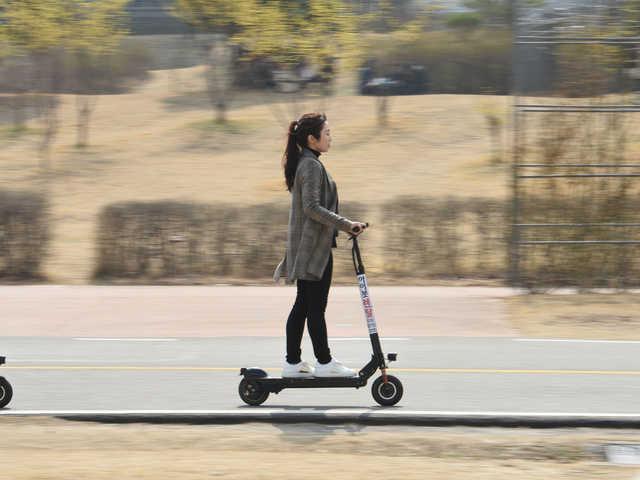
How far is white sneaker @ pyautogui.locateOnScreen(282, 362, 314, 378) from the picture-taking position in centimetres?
743

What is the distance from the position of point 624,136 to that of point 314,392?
6.88m

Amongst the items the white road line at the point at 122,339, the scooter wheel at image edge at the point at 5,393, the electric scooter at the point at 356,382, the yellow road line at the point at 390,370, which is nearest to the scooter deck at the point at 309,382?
the electric scooter at the point at 356,382

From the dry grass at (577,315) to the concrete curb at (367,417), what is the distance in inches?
146

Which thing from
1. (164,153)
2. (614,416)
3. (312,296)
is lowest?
(164,153)

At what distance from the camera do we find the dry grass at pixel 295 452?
18.5 feet

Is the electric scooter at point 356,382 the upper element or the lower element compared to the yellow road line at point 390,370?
upper

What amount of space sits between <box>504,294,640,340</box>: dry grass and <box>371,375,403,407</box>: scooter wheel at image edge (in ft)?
12.0

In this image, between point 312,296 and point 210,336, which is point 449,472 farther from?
point 210,336

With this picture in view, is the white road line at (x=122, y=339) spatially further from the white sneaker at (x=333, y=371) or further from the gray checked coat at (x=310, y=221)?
the gray checked coat at (x=310, y=221)

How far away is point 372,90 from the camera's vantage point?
3516 centimetres

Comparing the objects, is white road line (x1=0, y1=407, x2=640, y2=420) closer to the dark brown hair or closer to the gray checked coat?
the gray checked coat

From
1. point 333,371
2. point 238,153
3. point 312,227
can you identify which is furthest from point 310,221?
point 238,153

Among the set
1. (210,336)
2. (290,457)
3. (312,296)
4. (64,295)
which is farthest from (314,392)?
(64,295)

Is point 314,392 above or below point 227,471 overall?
below
